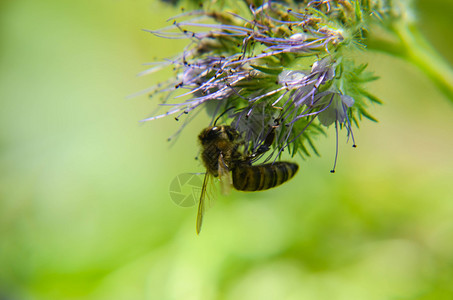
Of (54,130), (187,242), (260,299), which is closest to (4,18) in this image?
(54,130)

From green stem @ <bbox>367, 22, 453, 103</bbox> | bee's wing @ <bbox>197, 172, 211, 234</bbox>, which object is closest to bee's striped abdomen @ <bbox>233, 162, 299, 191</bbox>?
bee's wing @ <bbox>197, 172, 211, 234</bbox>

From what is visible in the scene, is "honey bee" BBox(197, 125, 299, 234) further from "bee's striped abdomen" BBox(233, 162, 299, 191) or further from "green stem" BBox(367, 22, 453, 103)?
"green stem" BBox(367, 22, 453, 103)

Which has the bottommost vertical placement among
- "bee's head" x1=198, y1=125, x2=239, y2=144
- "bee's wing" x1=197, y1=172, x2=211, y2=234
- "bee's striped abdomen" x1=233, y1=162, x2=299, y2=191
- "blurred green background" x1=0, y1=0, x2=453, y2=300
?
"blurred green background" x1=0, y1=0, x2=453, y2=300

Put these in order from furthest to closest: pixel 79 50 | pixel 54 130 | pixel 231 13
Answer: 1. pixel 79 50
2. pixel 54 130
3. pixel 231 13

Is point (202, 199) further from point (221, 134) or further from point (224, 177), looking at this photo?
point (221, 134)

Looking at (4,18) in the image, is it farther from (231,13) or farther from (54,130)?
(231,13)

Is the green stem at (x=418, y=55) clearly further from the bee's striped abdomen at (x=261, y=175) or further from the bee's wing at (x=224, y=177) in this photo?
the bee's wing at (x=224, y=177)

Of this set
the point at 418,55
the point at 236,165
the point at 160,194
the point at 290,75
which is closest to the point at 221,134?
the point at 236,165
